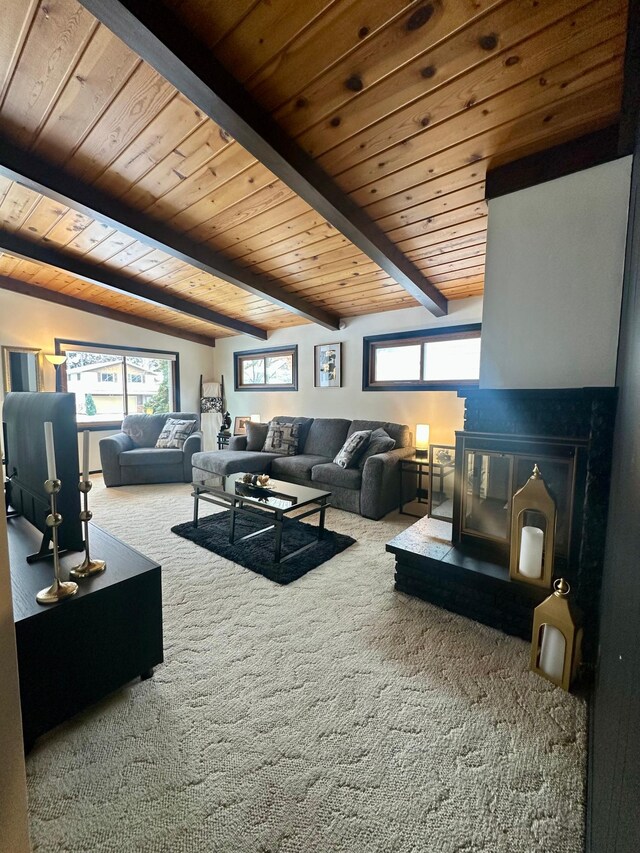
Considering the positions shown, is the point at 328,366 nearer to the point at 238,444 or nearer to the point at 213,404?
the point at 238,444

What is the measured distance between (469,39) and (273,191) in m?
1.31

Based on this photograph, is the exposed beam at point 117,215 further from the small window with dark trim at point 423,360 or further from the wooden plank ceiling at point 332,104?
the small window with dark trim at point 423,360

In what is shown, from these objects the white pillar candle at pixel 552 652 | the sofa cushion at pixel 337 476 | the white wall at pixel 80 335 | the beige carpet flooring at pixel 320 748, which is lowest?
the beige carpet flooring at pixel 320 748

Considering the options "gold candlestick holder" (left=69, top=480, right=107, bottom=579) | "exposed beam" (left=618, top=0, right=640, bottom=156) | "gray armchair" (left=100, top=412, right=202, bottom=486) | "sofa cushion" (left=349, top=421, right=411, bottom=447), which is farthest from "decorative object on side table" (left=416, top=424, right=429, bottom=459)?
"gold candlestick holder" (left=69, top=480, right=107, bottom=579)

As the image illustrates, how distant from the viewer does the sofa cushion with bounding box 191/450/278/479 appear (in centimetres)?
406

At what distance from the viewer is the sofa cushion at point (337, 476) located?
3514mm

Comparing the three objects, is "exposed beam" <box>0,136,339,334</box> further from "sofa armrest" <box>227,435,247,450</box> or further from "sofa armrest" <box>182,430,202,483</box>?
"sofa armrest" <box>182,430,202,483</box>

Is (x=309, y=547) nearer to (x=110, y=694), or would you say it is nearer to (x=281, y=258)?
(x=110, y=694)

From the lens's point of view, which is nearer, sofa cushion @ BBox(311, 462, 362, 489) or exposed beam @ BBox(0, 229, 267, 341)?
exposed beam @ BBox(0, 229, 267, 341)

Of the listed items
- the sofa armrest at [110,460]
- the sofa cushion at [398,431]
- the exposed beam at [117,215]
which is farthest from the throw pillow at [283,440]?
the sofa armrest at [110,460]

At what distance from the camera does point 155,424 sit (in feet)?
16.7

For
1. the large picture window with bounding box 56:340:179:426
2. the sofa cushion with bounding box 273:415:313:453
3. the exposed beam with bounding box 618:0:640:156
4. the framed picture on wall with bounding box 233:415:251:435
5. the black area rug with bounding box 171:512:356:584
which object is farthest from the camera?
the framed picture on wall with bounding box 233:415:251:435

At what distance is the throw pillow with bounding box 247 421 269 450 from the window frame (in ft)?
6.76

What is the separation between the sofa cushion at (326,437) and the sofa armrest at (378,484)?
0.94m
